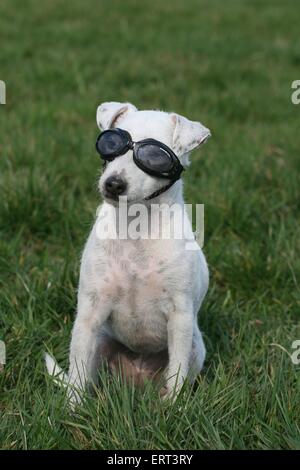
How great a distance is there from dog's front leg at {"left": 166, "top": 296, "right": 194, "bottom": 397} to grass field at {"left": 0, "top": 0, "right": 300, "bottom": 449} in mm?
141

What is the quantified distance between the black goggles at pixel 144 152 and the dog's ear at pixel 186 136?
58mm

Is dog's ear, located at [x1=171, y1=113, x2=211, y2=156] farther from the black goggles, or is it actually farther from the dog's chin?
the dog's chin

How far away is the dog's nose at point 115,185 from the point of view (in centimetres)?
294

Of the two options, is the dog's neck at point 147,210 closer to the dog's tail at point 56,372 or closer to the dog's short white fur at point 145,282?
the dog's short white fur at point 145,282

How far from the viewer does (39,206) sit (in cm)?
486

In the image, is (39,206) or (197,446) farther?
(39,206)

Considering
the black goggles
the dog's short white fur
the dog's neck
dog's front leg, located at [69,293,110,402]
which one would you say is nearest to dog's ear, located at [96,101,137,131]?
the dog's short white fur

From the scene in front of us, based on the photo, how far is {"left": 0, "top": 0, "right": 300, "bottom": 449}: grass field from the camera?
288 cm

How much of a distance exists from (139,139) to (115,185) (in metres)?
0.25

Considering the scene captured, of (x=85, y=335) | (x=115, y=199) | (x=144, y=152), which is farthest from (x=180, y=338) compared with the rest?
(x=144, y=152)

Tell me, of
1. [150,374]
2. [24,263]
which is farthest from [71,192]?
[150,374]
